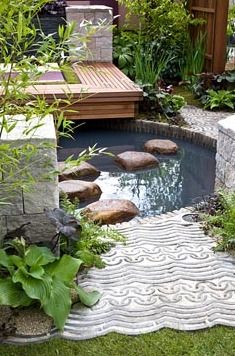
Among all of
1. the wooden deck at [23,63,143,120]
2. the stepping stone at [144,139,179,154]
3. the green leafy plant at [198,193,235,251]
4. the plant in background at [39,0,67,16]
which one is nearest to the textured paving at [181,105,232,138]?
the stepping stone at [144,139,179,154]

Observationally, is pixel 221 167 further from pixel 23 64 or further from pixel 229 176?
pixel 23 64

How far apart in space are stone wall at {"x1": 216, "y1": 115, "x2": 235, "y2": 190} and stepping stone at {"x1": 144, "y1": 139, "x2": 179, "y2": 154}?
174 cm

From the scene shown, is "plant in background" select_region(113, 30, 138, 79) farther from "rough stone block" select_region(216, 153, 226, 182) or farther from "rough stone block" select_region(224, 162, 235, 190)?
"rough stone block" select_region(224, 162, 235, 190)

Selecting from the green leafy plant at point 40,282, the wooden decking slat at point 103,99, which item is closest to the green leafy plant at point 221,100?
the wooden decking slat at point 103,99

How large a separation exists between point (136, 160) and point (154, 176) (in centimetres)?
27

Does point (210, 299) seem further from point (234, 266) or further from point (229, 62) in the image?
point (229, 62)

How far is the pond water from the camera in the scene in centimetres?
451

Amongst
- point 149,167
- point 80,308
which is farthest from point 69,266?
point 149,167

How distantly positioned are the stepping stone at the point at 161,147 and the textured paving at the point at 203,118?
46 cm

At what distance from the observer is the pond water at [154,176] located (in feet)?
14.8

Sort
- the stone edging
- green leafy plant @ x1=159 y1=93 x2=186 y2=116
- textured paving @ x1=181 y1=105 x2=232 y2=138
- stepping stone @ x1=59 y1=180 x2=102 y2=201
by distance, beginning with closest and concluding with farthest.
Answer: stepping stone @ x1=59 y1=180 x2=102 y2=201 < the stone edging < textured paving @ x1=181 y1=105 x2=232 y2=138 < green leafy plant @ x1=159 y1=93 x2=186 y2=116

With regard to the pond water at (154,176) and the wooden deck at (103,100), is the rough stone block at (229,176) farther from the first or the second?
the wooden deck at (103,100)

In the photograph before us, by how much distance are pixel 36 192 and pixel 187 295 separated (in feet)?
2.89

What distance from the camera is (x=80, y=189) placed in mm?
4410
